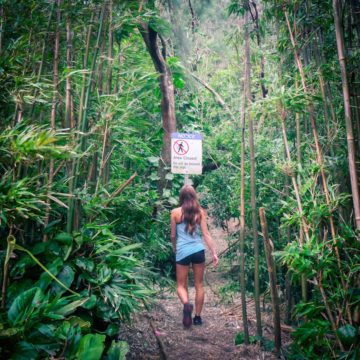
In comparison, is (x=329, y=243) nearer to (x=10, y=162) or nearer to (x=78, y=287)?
(x=78, y=287)

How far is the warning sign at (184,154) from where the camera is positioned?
3.58 m

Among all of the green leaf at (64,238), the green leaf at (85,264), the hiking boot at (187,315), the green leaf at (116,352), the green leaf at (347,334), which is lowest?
the hiking boot at (187,315)

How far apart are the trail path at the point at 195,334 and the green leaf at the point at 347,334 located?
0.66 metres

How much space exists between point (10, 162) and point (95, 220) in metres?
0.69

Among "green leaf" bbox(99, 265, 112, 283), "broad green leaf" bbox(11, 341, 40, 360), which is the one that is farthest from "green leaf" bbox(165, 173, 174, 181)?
"broad green leaf" bbox(11, 341, 40, 360)

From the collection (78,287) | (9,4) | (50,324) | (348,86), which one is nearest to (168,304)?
(78,287)

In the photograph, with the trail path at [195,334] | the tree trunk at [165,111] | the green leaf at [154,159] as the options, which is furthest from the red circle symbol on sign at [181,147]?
the trail path at [195,334]

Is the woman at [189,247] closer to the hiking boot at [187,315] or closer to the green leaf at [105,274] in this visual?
the hiking boot at [187,315]

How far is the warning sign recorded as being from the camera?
3.58 m

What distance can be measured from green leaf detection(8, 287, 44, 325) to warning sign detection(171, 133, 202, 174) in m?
2.19

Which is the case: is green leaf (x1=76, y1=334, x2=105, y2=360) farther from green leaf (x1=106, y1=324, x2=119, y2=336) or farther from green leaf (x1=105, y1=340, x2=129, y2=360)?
green leaf (x1=106, y1=324, x2=119, y2=336)

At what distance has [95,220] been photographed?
2264 mm

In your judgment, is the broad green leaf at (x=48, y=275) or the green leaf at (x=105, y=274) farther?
the green leaf at (x=105, y=274)

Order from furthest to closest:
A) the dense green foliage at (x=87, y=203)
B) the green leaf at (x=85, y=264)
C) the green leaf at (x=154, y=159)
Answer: the green leaf at (x=154, y=159)
the green leaf at (x=85, y=264)
the dense green foliage at (x=87, y=203)
